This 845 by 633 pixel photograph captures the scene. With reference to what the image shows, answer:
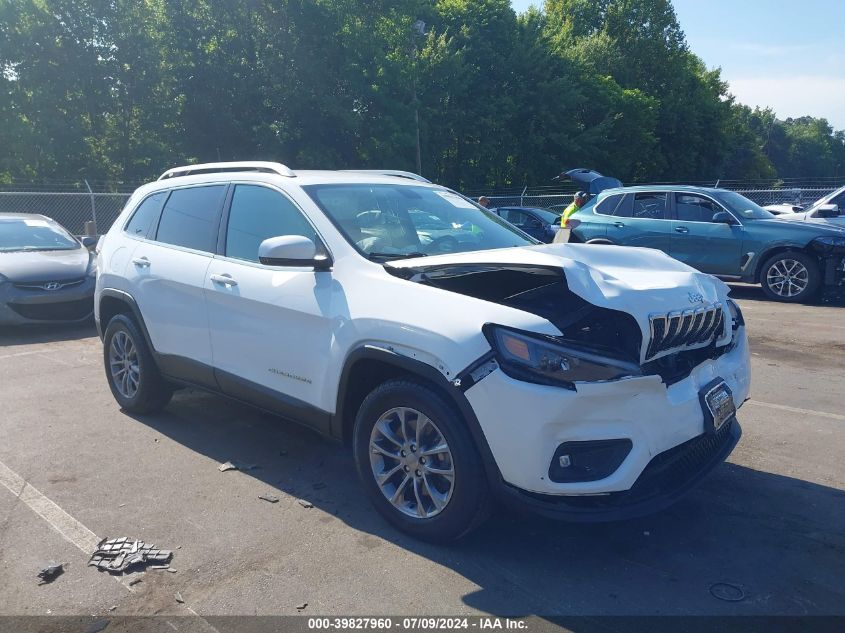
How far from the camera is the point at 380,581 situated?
3330 millimetres

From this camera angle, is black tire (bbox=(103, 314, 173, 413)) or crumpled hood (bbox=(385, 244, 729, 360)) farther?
black tire (bbox=(103, 314, 173, 413))

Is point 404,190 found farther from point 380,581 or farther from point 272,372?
point 380,581

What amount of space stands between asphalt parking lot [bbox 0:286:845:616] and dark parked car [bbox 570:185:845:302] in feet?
19.3

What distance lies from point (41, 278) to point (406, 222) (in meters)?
6.69

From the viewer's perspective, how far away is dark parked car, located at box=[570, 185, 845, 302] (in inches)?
426

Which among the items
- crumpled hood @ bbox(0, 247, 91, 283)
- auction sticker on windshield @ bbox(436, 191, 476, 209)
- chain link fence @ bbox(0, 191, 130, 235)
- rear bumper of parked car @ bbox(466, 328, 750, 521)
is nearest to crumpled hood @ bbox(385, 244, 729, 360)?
rear bumper of parked car @ bbox(466, 328, 750, 521)

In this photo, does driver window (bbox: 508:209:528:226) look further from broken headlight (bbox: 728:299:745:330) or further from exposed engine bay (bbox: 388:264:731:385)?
exposed engine bay (bbox: 388:264:731:385)

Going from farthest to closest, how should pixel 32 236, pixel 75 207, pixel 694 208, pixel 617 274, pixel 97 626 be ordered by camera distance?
pixel 75 207 → pixel 694 208 → pixel 32 236 → pixel 617 274 → pixel 97 626

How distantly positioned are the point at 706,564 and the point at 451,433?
4.31 ft

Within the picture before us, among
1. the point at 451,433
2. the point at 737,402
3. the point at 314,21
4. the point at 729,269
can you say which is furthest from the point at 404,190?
the point at 314,21

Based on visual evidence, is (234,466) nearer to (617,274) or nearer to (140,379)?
(140,379)

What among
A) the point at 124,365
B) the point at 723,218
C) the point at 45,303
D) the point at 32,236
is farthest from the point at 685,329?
the point at 32,236

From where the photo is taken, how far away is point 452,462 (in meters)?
3.41

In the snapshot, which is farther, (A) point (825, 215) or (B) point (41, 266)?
(A) point (825, 215)
